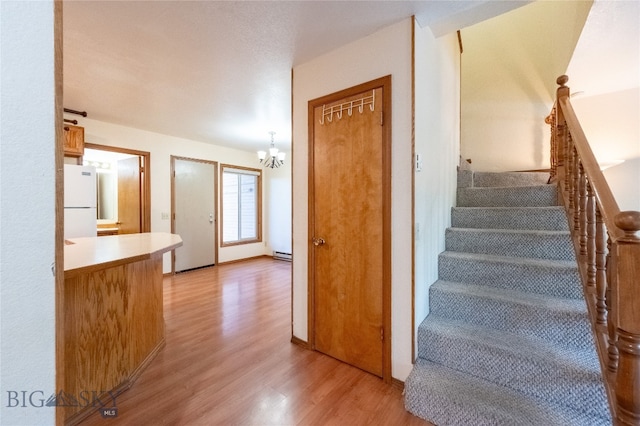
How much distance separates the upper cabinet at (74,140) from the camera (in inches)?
135

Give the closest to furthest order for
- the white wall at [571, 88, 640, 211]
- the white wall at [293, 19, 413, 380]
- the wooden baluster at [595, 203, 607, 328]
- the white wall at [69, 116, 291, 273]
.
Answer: the wooden baluster at [595, 203, 607, 328] → the white wall at [293, 19, 413, 380] → the white wall at [571, 88, 640, 211] → the white wall at [69, 116, 291, 273]

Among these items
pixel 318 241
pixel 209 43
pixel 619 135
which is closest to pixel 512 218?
pixel 318 241

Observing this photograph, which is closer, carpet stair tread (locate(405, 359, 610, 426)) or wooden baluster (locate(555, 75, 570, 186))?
carpet stair tread (locate(405, 359, 610, 426))

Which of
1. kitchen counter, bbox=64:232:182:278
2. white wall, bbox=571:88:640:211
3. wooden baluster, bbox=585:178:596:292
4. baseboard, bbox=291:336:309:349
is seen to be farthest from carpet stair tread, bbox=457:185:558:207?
kitchen counter, bbox=64:232:182:278

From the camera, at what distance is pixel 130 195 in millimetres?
4602

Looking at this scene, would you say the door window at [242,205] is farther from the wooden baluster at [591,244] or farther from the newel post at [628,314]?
the newel post at [628,314]

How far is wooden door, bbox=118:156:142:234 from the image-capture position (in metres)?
4.47

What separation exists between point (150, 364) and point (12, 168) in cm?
217

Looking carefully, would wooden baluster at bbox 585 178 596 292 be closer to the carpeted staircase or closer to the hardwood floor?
the carpeted staircase

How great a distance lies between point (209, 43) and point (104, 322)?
2.15 metres

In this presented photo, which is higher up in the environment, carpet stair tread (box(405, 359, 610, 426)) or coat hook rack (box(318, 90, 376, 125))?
coat hook rack (box(318, 90, 376, 125))

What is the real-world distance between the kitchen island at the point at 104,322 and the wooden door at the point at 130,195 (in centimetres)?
270

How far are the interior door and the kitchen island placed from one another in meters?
2.89

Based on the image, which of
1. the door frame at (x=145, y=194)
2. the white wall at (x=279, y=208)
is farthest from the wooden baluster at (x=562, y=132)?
the door frame at (x=145, y=194)
